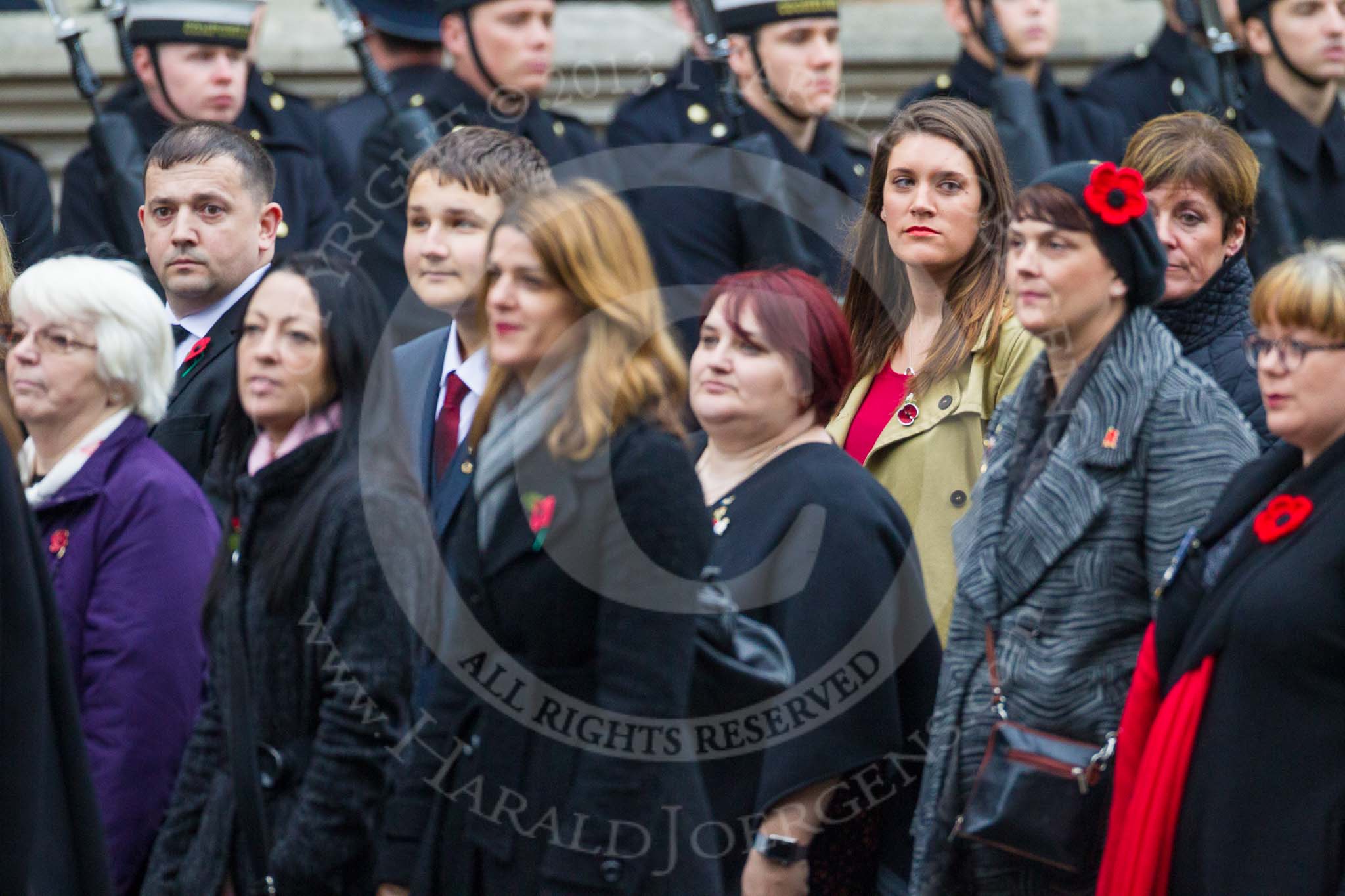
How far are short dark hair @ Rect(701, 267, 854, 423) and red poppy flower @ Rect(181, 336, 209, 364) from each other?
1316mm

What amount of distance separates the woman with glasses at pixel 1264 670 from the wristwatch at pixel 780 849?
1.94 ft

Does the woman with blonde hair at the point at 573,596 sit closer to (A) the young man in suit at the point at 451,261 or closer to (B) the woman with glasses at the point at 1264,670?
(B) the woman with glasses at the point at 1264,670

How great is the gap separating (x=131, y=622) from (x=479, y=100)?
293 cm

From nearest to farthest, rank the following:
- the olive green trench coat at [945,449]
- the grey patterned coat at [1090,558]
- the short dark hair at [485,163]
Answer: the grey patterned coat at [1090,558] → the olive green trench coat at [945,449] → the short dark hair at [485,163]

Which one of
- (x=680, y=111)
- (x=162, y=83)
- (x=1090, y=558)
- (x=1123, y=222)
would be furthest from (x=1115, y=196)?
(x=162, y=83)

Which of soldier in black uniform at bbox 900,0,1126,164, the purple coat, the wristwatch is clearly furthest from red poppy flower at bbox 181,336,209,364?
soldier in black uniform at bbox 900,0,1126,164

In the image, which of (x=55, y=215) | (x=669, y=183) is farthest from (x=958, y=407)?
(x=55, y=215)

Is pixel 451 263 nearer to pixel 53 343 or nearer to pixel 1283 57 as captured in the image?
pixel 53 343

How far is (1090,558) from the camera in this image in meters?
3.82

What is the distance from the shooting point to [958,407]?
457 centimetres

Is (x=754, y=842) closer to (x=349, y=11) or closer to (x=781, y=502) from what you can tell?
(x=781, y=502)

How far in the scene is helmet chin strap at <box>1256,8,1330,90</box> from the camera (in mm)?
7332

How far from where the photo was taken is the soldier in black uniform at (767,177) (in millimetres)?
6320

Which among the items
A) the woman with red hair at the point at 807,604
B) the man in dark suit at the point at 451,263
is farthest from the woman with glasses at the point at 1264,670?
the man in dark suit at the point at 451,263
